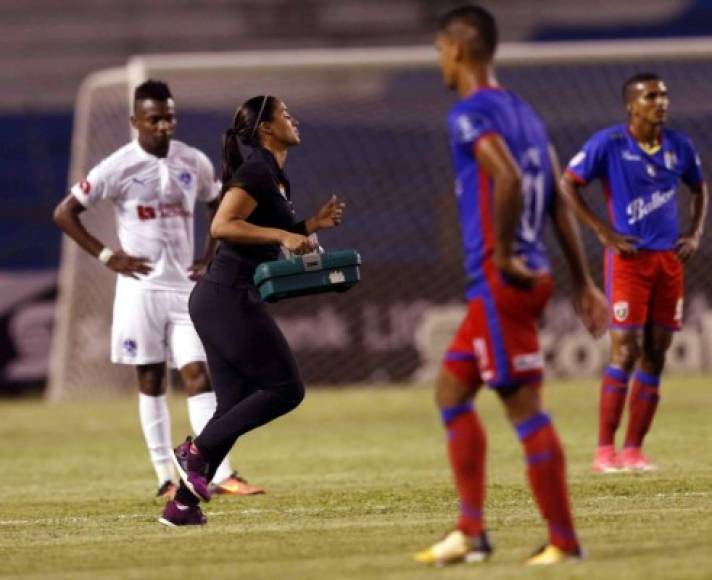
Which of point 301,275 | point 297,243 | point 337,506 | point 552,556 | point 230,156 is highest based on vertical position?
Answer: point 230,156

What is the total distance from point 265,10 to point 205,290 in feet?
62.8

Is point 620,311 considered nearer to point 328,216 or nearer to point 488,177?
point 328,216

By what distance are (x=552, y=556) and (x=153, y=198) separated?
4.62 metres

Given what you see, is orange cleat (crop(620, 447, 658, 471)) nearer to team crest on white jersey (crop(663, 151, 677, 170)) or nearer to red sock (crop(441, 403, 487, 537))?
team crest on white jersey (crop(663, 151, 677, 170))

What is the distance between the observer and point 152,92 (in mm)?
9578

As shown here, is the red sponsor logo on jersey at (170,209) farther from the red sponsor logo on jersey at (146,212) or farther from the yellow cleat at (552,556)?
the yellow cleat at (552,556)

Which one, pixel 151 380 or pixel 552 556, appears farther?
pixel 151 380

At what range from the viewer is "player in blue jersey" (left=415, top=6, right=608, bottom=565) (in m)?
5.86

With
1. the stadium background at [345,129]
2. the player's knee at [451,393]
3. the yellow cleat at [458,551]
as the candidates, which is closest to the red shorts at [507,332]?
the player's knee at [451,393]

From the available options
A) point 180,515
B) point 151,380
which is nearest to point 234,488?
point 151,380

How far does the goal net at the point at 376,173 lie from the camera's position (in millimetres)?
17516

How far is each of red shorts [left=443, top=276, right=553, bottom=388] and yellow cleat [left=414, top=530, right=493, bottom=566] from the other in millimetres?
548

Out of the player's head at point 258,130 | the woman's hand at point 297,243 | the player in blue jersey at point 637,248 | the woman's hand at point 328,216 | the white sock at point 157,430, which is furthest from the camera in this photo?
the player in blue jersey at point 637,248

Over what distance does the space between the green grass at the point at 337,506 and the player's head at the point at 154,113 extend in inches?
78.4
